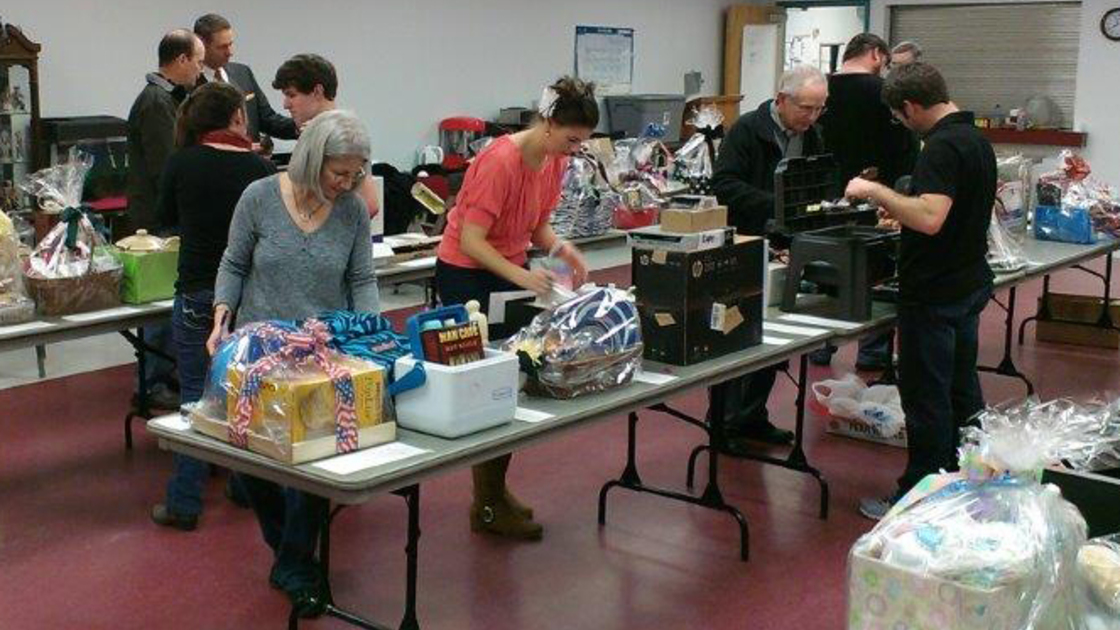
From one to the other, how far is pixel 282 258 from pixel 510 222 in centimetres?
77

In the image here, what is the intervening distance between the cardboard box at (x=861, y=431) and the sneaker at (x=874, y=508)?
0.74m

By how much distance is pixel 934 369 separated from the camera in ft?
13.7

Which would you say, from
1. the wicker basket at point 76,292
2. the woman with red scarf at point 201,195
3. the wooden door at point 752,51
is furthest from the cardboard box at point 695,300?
the wooden door at point 752,51

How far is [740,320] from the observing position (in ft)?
12.5

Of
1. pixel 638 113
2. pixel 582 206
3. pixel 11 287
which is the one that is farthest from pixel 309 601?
pixel 638 113

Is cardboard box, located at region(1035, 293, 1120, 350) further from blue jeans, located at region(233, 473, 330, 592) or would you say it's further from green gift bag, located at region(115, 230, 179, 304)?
blue jeans, located at region(233, 473, 330, 592)

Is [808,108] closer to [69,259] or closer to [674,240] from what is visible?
[674,240]

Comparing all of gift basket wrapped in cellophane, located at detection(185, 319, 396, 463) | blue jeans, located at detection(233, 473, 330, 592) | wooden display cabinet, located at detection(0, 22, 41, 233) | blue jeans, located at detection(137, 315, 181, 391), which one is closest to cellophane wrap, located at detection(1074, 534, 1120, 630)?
gift basket wrapped in cellophane, located at detection(185, 319, 396, 463)

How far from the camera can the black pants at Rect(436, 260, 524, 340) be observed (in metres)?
3.97

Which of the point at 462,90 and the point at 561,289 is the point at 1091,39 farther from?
the point at 561,289

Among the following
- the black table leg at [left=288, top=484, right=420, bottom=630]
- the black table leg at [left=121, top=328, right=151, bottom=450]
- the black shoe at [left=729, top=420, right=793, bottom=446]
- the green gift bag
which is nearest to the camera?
the black table leg at [left=288, top=484, right=420, bottom=630]

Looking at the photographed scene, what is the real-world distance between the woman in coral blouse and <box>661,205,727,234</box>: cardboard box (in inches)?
12.9

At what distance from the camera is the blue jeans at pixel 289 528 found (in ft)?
11.3

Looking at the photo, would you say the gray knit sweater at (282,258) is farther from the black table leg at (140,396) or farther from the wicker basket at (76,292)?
the black table leg at (140,396)
